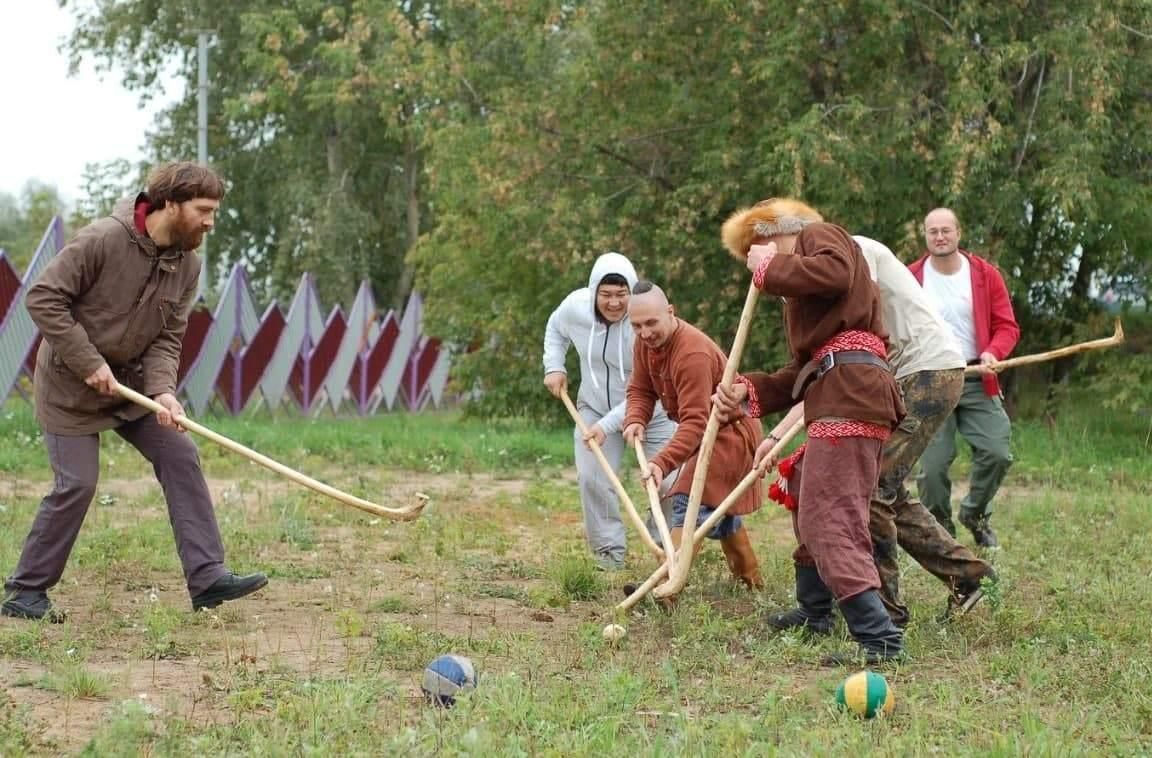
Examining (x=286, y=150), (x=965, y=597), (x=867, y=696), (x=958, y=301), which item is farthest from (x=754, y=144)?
(x=286, y=150)

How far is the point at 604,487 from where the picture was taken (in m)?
7.55

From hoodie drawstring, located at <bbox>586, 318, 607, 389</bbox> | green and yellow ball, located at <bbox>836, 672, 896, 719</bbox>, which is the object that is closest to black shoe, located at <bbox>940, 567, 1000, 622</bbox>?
green and yellow ball, located at <bbox>836, 672, 896, 719</bbox>

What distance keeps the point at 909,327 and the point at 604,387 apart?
7.15 ft

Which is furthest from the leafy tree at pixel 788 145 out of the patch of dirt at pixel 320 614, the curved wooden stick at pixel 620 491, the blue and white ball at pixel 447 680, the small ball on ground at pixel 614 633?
the blue and white ball at pixel 447 680

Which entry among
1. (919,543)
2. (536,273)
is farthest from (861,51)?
(919,543)

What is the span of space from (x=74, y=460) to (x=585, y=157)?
1171 centimetres

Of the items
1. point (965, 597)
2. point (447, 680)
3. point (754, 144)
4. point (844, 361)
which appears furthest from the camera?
point (754, 144)

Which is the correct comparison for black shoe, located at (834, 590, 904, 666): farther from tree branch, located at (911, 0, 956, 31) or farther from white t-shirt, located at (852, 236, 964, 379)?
tree branch, located at (911, 0, 956, 31)

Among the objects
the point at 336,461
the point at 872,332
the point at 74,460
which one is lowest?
the point at 336,461

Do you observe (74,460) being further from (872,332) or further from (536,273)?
(536,273)

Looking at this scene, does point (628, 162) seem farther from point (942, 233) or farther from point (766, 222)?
point (766, 222)

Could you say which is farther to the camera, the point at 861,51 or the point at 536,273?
the point at 536,273

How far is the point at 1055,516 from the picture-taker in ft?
31.5

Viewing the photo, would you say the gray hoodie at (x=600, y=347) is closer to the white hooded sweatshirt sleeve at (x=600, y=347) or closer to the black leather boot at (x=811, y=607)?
the white hooded sweatshirt sleeve at (x=600, y=347)
